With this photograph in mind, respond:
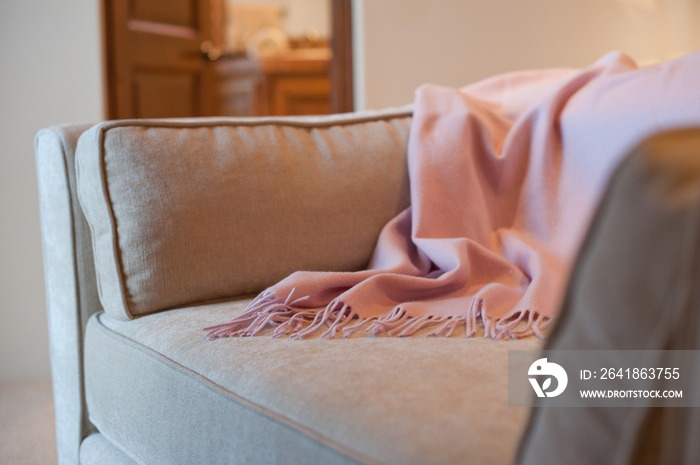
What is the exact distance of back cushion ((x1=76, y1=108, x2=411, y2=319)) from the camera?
0.94 metres

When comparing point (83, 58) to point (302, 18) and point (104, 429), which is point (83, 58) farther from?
point (302, 18)

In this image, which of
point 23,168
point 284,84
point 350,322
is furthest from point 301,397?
point 284,84

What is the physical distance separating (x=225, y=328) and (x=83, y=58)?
1509 millimetres

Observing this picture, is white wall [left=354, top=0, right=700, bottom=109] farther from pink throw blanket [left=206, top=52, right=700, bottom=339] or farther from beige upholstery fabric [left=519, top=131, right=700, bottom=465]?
beige upholstery fabric [left=519, top=131, right=700, bottom=465]

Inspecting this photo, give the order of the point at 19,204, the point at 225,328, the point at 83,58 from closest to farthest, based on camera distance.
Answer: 1. the point at 225,328
2. the point at 19,204
3. the point at 83,58

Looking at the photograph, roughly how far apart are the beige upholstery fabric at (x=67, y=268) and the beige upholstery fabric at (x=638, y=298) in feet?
2.79

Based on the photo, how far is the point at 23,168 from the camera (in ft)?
5.92

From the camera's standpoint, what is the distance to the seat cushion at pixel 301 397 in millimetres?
506

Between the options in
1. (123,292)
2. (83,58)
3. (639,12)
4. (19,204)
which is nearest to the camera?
(123,292)

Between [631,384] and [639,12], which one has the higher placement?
[639,12]

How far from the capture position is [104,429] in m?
0.95

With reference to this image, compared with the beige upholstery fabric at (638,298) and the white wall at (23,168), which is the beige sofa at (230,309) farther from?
the white wall at (23,168)

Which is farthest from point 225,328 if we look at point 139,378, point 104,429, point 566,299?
point 566,299

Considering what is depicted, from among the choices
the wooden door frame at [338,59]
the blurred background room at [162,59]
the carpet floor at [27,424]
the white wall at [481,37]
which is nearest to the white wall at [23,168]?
the blurred background room at [162,59]
